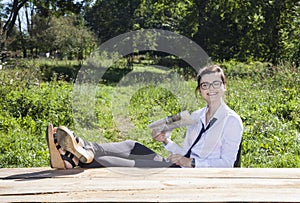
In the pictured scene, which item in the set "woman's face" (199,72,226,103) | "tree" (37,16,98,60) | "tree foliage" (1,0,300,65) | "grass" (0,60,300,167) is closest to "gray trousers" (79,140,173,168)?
"woman's face" (199,72,226,103)

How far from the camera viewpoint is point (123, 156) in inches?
114

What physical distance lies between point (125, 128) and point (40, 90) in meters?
3.04

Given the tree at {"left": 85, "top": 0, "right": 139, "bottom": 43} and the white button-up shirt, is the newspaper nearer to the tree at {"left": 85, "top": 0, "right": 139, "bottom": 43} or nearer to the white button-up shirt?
the white button-up shirt

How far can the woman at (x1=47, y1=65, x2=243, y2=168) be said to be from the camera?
8.21 ft

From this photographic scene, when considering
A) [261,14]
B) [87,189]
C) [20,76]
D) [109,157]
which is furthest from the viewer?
[261,14]

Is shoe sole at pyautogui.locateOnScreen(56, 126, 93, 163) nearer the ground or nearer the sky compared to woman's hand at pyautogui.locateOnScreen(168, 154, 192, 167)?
nearer the sky

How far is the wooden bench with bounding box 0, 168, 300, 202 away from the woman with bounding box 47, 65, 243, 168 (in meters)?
0.12

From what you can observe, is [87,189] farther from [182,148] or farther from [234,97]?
[234,97]

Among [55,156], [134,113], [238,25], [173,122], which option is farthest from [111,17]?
[55,156]

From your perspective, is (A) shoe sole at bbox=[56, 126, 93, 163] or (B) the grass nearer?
(A) shoe sole at bbox=[56, 126, 93, 163]

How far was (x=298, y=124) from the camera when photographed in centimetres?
591

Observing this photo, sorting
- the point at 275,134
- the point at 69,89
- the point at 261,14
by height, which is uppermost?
the point at 261,14

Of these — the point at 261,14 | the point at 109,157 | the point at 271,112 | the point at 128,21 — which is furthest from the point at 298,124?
the point at 128,21

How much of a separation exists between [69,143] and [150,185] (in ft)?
2.04
